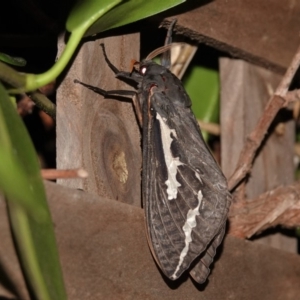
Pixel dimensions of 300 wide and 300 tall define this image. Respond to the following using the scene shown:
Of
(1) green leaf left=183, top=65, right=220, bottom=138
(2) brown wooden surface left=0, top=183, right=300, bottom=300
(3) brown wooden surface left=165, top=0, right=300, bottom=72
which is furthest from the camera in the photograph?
(1) green leaf left=183, top=65, right=220, bottom=138

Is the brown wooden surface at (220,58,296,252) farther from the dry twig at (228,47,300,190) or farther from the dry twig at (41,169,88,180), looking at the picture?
the dry twig at (41,169,88,180)

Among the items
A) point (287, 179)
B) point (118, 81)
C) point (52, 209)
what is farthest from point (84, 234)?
point (287, 179)

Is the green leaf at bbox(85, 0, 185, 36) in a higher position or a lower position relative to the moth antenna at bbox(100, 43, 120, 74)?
higher

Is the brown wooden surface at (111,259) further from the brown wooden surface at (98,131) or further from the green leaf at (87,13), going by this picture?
the green leaf at (87,13)

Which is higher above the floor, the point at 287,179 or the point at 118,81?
the point at 118,81

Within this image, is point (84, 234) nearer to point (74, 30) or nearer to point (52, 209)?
point (52, 209)

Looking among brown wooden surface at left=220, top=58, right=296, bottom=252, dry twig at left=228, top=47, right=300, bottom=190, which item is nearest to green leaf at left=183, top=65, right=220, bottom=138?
brown wooden surface at left=220, top=58, right=296, bottom=252

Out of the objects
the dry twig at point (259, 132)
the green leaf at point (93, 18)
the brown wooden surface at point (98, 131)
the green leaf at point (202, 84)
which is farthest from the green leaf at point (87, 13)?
the green leaf at point (202, 84)
